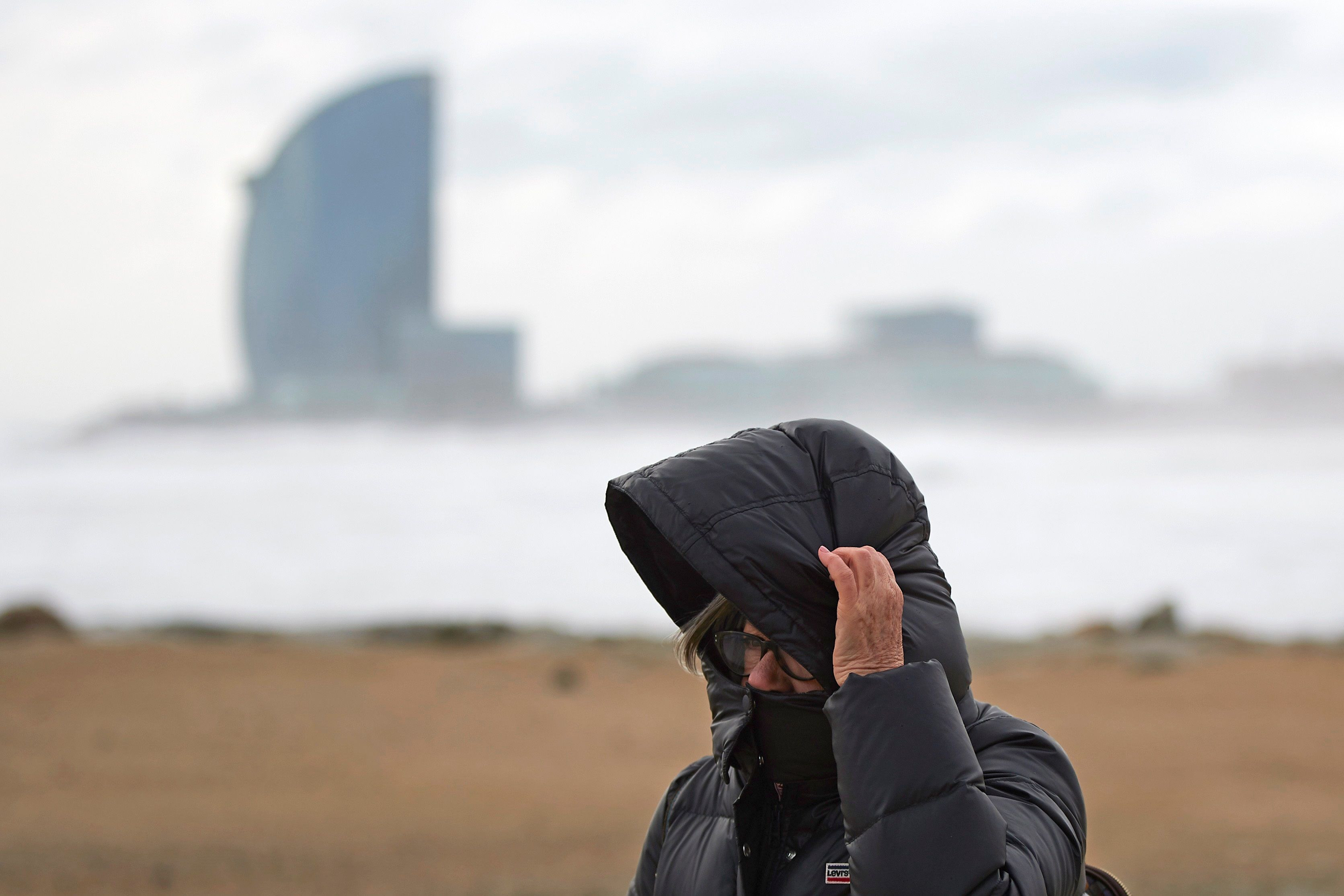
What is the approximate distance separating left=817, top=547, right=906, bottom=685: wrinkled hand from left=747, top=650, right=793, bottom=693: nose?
13 centimetres

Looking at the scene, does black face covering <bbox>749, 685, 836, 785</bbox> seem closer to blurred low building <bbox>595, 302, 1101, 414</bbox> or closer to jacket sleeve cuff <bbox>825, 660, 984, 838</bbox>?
jacket sleeve cuff <bbox>825, 660, 984, 838</bbox>

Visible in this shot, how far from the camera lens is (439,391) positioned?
52.7 meters

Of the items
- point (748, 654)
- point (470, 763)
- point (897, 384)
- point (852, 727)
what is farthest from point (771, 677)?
point (897, 384)

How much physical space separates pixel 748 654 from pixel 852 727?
0.20 meters

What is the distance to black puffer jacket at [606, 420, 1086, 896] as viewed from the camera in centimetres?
100

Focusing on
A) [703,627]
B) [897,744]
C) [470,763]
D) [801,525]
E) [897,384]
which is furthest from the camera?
[897,384]

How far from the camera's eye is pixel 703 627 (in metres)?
1.29

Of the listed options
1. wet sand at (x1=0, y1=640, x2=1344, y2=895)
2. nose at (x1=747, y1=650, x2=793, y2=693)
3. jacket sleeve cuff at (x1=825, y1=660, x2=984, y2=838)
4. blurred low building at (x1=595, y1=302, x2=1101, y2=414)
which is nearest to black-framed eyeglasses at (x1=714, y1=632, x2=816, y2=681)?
nose at (x1=747, y1=650, x2=793, y2=693)

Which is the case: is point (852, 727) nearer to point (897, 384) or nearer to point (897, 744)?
point (897, 744)

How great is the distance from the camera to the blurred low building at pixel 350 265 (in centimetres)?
5447

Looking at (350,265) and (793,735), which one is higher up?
(350,265)

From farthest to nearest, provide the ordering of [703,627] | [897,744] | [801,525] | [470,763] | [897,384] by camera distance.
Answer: [897,384] < [470,763] < [703,627] < [801,525] < [897,744]

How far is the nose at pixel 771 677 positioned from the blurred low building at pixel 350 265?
53.0 metres

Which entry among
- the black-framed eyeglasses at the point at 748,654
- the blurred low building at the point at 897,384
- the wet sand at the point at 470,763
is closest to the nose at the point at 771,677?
the black-framed eyeglasses at the point at 748,654
